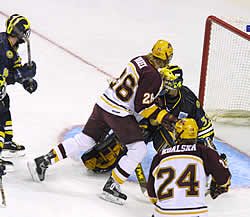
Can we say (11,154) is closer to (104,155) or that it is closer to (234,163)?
(104,155)

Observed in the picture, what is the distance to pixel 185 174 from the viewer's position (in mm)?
2402

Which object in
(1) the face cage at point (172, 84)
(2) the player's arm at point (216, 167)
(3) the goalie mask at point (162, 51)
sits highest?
(3) the goalie mask at point (162, 51)

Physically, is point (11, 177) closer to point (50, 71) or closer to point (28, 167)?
point (28, 167)

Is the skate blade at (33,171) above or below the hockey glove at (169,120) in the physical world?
below

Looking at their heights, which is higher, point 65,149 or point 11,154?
point 65,149

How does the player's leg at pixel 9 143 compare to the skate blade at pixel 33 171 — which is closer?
the skate blade at pixel 33 171

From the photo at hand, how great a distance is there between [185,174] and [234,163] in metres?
1.64

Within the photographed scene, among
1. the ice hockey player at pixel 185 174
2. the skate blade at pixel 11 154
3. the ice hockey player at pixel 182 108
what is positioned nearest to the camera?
the ice hockey player at pixel 185 174

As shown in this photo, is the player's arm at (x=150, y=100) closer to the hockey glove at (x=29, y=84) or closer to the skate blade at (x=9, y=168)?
the hockey glove at (x=29, y=84)

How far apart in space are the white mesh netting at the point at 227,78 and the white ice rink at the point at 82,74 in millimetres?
207

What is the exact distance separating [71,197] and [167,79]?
0.97 metres

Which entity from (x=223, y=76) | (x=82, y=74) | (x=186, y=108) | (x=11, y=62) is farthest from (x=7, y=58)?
(x=223, y=76)

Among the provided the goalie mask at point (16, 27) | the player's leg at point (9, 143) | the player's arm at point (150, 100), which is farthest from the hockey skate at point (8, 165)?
the player's arm at point (150, 100)

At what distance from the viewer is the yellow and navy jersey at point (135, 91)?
2941 mm
